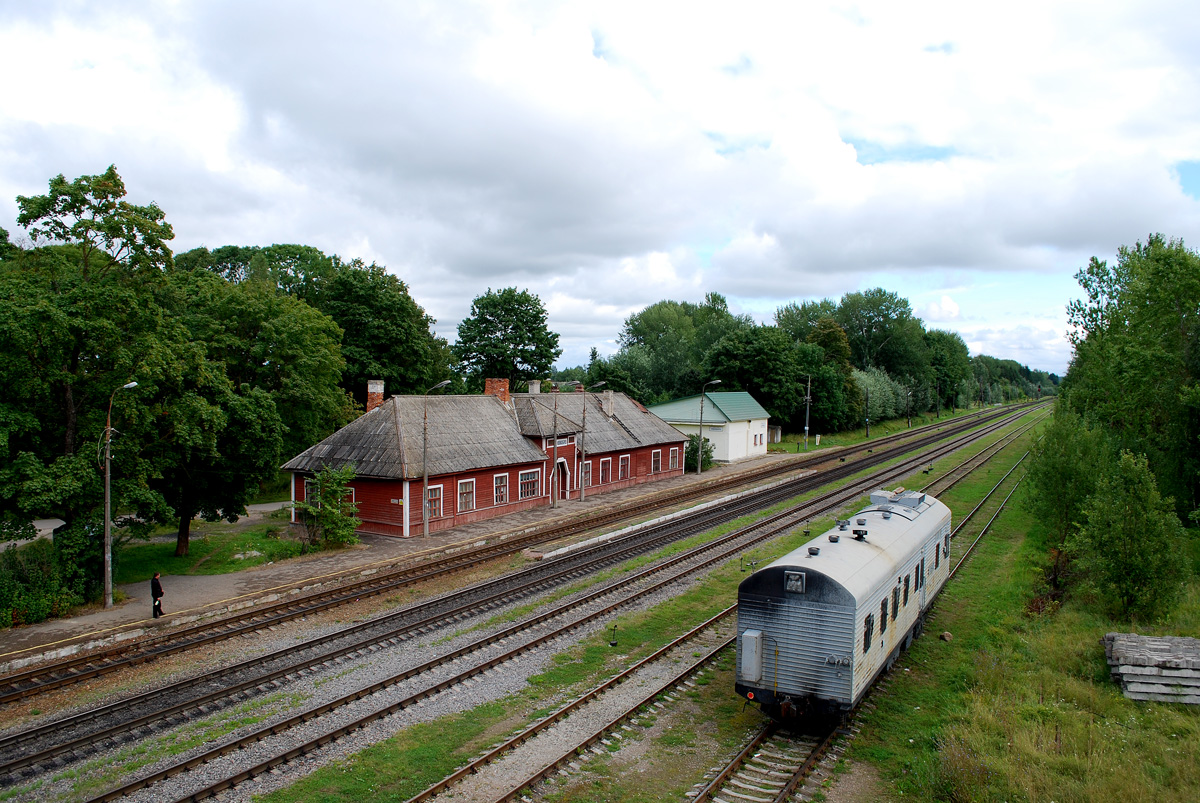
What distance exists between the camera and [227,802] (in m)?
10.3

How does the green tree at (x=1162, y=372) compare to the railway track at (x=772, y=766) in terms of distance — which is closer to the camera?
the railway track at (x=772, y=766)

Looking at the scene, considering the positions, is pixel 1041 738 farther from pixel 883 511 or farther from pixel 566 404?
pixel 566 404

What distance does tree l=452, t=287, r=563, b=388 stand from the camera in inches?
2314

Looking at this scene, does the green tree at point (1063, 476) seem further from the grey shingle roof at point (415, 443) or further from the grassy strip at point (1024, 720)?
the grey shingle roof at point (415, 443)

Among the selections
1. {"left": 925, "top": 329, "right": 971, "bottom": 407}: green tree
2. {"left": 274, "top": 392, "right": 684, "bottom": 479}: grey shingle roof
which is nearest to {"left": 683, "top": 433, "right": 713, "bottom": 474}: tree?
{"left": 274, "top": 392, "right": 684, "bottom": 479}: grey shingle roof

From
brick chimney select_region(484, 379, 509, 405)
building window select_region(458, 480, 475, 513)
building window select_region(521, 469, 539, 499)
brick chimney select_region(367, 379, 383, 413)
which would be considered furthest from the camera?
brick chimney select_region(484, 379, 509, 405)

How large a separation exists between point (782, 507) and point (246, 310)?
29188mm

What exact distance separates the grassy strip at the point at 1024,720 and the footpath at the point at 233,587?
15779mm

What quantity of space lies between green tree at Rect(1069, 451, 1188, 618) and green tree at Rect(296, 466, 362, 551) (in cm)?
2440

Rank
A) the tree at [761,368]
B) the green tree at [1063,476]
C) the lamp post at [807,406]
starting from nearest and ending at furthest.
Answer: the green tree at [1063,476] → the lamp post at [807,406] → the tree at [761,368]

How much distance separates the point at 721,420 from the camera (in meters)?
55.5

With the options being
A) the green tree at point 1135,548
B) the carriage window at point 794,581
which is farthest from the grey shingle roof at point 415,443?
the green tree at point 1135,548

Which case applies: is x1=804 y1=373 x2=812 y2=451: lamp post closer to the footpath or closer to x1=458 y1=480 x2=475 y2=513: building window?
the footpath

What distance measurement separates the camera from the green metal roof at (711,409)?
56.1m
